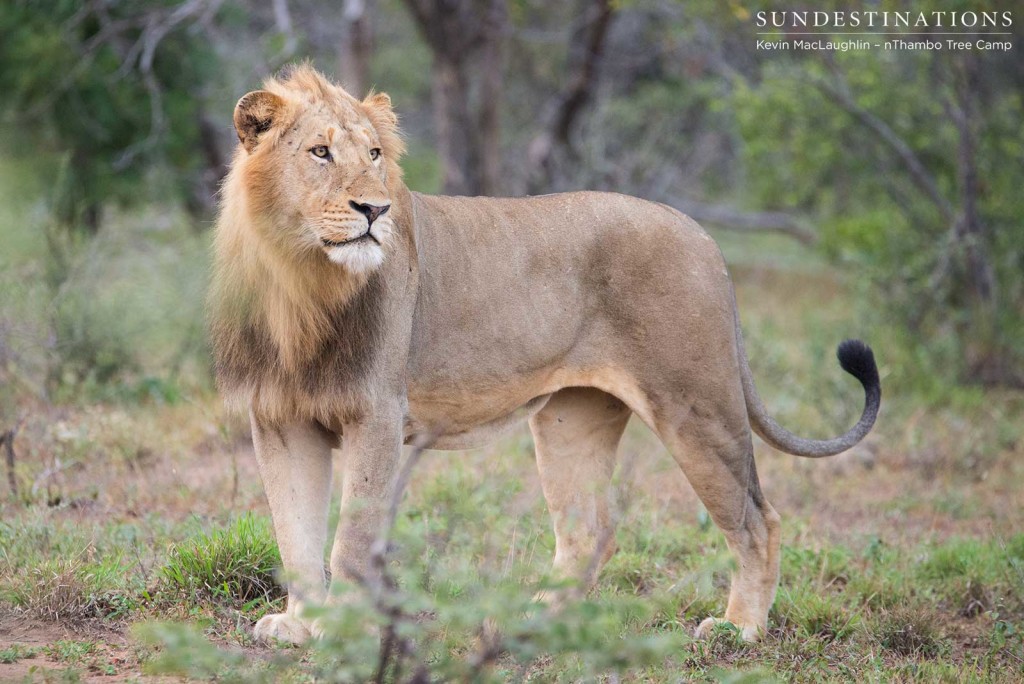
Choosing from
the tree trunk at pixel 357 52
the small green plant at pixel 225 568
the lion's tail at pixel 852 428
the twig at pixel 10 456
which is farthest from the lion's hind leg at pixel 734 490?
the tree trunk at pixel 357 52

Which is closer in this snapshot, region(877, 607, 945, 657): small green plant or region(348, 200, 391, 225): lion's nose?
region(348, 200, 391, 225): lion's nose

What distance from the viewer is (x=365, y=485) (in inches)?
137

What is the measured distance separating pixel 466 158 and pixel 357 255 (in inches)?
288

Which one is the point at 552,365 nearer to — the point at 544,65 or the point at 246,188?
the point at 246,188

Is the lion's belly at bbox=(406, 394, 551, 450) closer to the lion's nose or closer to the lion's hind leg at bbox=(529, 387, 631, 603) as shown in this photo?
the lion's hind leg at bbox=(529, 387, 631, 603)

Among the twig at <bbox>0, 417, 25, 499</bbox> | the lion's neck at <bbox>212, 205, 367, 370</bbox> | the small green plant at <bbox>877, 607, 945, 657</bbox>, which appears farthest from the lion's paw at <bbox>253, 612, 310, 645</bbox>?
the small green plant at <bbox>877, 607, 945, 657</bbox>

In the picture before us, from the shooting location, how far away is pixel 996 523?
587 cm

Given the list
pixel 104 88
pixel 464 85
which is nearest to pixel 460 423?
pixel 464 85

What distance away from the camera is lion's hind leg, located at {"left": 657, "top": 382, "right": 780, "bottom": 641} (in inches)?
162

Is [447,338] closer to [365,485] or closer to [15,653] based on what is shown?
[365,485]

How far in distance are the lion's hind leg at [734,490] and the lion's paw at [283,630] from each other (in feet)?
4.57

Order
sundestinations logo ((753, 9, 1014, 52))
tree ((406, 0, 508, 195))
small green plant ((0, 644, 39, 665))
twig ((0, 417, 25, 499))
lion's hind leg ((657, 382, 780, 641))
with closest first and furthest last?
small green plant ((0, 644, 39, 665)), lion's hind leg ((657, 382, 780, 641)), twig ((0, 417, 25, 499)), sundestinations logo ((753, 9, 1014, 52)), tree ((406, 0, 508, 195))

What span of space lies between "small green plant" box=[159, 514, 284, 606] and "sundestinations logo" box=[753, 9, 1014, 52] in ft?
17.4

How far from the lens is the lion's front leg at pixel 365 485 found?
3.42m
